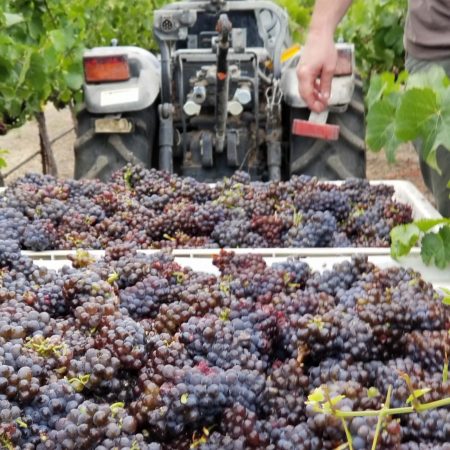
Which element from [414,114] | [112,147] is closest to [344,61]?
[112,147]

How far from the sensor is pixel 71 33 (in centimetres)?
504

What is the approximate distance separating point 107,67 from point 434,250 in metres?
2.29

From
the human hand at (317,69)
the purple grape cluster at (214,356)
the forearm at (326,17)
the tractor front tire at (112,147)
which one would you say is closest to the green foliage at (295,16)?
the tractor front tire at (112,147)

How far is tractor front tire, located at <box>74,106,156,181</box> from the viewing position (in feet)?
12.3

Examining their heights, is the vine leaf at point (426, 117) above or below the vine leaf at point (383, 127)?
above

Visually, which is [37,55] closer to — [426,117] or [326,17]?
[326,17]

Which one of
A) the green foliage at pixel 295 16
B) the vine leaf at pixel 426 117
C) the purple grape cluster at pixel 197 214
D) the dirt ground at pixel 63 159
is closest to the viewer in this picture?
the vine leaf at pixel 426 117

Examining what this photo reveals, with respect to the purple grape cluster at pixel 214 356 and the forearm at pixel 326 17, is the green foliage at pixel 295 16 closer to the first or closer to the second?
the forearm at pixel 326 17

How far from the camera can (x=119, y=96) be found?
12.1 ft

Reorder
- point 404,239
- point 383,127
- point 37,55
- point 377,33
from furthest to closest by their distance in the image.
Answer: point 377,33, point 37,55, point 404,239, point 383,127

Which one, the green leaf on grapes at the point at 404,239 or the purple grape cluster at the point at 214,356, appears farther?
the green leaf on grapes at the point at 404,239

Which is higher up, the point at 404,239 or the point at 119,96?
the point at 404,239

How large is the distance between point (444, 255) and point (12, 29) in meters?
3.85

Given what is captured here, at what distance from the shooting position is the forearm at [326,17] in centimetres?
227
